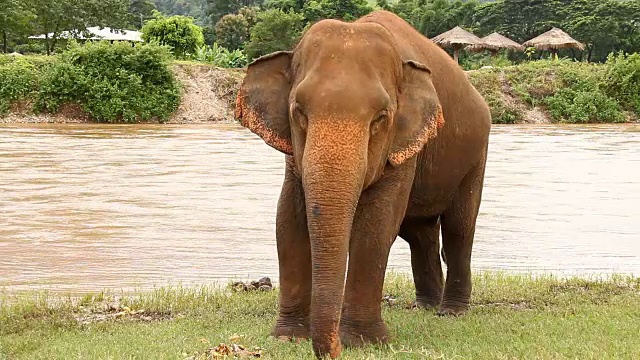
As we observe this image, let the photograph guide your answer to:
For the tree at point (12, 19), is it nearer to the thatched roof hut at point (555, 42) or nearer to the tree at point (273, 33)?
the tree at point (273, 33)

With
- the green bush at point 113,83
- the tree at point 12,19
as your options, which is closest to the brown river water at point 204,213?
the green bush at point 113,83

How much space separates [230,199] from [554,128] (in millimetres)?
30758

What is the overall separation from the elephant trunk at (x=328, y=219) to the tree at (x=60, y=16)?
2205 inches

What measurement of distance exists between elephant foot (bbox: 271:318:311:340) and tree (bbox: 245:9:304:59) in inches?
2014

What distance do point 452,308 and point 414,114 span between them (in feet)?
8.76

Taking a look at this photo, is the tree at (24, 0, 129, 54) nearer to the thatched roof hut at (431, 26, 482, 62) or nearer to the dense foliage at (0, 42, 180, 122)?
the dense foliage at (0, 42, 180, 122)

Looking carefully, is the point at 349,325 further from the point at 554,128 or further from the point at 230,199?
the point at 554,128

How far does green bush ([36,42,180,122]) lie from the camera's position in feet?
153

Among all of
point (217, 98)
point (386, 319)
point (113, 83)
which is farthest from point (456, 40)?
point (386, 319)

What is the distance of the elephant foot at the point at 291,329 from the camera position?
6.88m

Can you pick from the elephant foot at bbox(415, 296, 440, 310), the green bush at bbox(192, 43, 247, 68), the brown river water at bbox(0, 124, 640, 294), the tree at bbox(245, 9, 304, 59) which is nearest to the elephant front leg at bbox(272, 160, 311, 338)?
the elephant foot at bbox(415, 296, 440, 310)

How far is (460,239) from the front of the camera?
8727 mm

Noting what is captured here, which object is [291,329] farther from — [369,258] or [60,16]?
[60,16]

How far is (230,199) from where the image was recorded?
19781 millimetres
